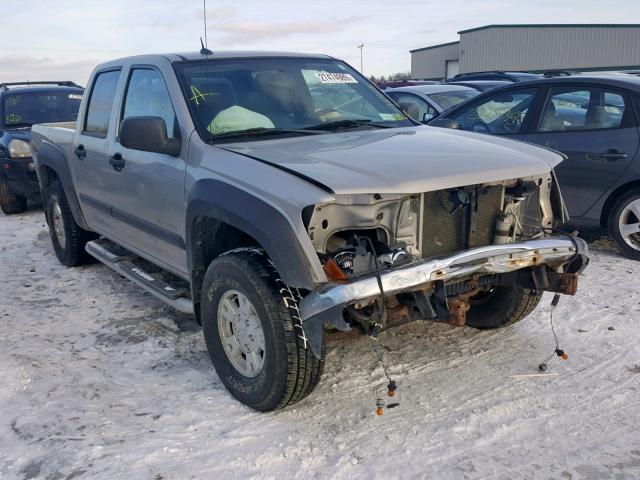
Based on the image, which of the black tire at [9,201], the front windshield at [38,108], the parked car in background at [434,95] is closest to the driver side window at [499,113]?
the parked car in background at [434,95]

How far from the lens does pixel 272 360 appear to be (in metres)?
3.15

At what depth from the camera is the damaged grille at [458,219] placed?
10.7ft

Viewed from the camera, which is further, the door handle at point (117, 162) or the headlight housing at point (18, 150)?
the headlight housing at point (18, 150)

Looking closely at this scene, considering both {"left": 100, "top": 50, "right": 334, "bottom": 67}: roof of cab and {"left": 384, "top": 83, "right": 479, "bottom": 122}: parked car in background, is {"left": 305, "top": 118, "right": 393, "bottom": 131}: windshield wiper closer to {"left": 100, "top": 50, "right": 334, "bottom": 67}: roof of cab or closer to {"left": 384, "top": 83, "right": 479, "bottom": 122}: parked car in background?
{"left": 100, "top": 50, "right": 334, "bottom": 67}: roof of cab

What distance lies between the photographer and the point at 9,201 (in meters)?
9.16

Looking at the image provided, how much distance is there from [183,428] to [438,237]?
1.64 metres

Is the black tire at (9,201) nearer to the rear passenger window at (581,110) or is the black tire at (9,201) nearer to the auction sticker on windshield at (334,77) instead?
the auction sticker on windshield at (334,77)

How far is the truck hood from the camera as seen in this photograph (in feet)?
9.71

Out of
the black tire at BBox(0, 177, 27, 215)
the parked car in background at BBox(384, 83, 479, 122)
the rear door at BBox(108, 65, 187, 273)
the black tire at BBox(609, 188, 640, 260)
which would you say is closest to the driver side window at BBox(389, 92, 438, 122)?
the parked car in background at BBox(384, 83, 479, 122)

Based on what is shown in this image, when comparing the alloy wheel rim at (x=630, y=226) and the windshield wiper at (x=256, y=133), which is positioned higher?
the windshield wiper at (x=256, y=133)

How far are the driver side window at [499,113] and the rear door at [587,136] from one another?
0.71ft

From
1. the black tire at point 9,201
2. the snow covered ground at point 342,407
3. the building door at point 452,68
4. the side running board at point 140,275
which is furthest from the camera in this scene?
the building door at point 452,68

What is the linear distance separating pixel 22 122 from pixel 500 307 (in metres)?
8.14

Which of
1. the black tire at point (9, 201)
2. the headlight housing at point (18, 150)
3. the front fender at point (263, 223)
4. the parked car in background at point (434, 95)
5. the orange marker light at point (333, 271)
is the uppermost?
the parked car in background at point (434, 95)
